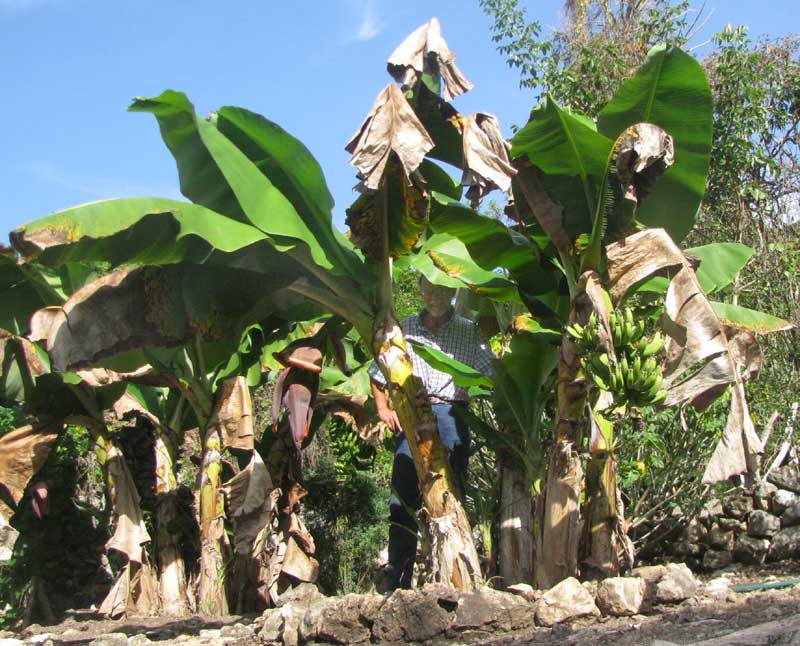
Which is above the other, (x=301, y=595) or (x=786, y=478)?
(x=786, y=478)

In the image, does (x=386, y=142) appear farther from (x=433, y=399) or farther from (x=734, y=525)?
(x=734, y=525)

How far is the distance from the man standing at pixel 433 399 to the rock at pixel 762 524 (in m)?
3.12

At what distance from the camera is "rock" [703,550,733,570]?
8.07 meters

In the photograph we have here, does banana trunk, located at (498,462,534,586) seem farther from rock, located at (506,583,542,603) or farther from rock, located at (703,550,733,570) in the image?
rock, located at (703,550,733,570)

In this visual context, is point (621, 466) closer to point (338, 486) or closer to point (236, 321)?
point (338, 486)

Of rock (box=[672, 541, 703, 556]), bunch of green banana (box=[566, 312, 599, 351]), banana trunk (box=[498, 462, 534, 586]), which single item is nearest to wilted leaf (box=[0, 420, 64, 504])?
banana trunk (box=[498, 462, 534, 586])

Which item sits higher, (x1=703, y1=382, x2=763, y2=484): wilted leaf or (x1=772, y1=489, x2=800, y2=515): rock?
(x1=703, y1=382, x2=763, y2=484): wilted leaf

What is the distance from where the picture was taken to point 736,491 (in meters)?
8.08

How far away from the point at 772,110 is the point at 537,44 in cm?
278

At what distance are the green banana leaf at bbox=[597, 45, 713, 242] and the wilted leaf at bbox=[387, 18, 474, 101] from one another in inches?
38.2

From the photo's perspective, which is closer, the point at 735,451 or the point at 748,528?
the point at 735,451

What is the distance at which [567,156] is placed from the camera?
5.53 m

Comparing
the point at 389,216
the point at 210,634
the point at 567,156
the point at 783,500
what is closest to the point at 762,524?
the point at 783,500

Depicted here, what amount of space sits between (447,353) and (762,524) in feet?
11.8
